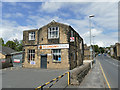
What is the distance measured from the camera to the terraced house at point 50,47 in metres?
16.9

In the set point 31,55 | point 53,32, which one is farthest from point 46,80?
point 31,55

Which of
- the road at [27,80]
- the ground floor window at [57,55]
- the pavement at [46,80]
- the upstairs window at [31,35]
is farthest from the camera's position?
the upstairs window at [31,35]

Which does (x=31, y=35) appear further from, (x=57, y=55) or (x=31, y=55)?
(x=57, y=55)

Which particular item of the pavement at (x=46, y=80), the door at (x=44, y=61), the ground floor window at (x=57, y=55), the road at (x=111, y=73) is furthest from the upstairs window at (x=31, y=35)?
the road at (x=111, y=73)

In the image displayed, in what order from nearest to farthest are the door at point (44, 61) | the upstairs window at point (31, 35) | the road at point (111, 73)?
1. the road at point (111, 73)
2. the door at point (44, 61)
3. the upstairs window at point (31, 35)

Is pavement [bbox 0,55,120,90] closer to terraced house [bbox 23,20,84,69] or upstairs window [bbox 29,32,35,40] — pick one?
terraced house [bbox 23,20,84,69]

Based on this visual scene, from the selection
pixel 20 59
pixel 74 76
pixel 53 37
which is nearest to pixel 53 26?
pixel 53 37

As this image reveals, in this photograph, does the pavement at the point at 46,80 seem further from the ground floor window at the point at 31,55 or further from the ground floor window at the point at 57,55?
the ground floor window at the point at 31,55

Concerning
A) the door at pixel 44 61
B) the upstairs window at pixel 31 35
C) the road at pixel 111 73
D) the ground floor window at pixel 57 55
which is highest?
the upstairs window at pixel 31 35

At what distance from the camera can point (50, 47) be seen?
58.3 ft

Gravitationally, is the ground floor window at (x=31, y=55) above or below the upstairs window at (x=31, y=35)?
below

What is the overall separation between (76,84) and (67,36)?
9864 mm

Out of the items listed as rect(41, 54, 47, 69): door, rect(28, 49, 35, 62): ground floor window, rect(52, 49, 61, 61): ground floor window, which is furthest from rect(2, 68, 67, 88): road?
rect(28, 49, 35, 62): ground floor window

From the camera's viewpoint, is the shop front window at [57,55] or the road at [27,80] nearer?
the road at [27,80]
